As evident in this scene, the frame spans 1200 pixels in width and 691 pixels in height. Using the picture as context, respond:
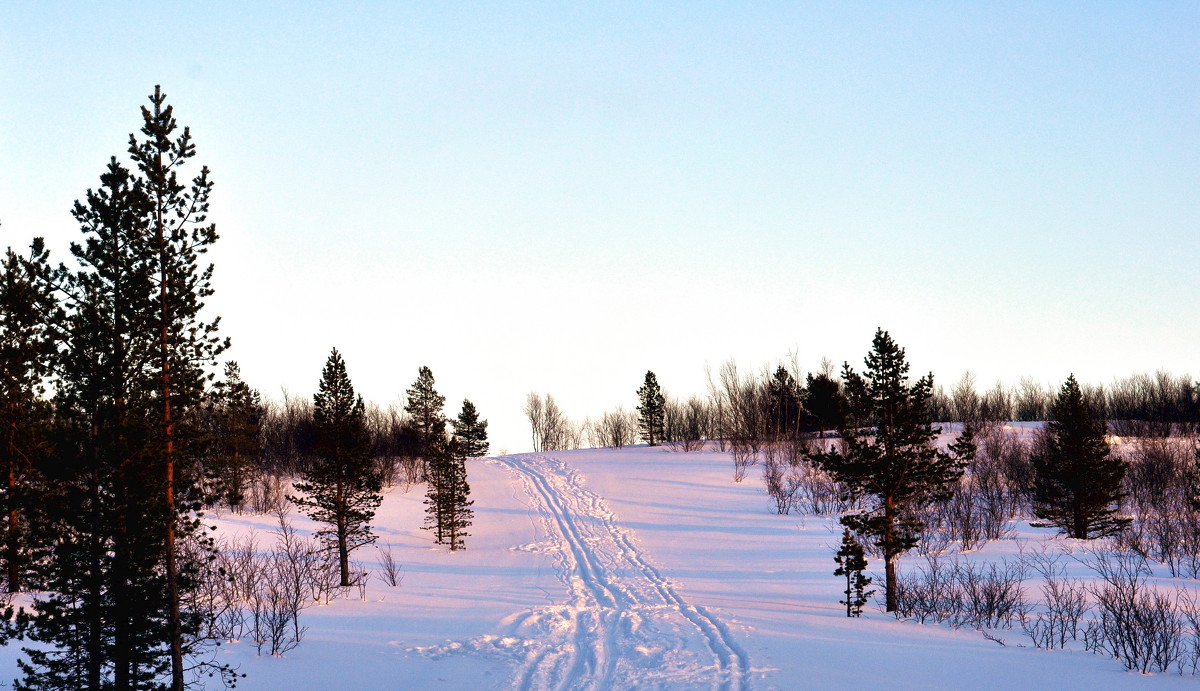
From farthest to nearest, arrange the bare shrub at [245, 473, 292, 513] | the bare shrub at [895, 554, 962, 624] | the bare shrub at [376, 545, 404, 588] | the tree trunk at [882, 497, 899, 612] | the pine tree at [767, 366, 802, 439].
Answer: the pine tree at [767, 366, 802, 439] → the bare shrub at [245, 473, 292, 513] → the bare shrub at [376, 545, 404, 588] → the tree trunk at [882, 497, 899, 612] → the bare shrub at [895, 554, 962, 624]

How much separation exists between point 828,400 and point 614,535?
3901cm

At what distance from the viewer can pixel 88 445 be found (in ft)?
37.1

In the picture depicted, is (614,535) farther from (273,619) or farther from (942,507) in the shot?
(273,619)

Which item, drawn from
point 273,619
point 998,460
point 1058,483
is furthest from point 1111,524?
point 273,619

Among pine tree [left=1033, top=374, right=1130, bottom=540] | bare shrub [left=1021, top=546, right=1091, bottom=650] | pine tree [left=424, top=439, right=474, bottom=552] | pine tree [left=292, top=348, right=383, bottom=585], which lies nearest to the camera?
bare shrub [left=1021, top=546, right=1091, bottom=650]

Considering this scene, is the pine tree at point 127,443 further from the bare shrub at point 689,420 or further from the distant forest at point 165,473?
the bare shrub at point 689,420

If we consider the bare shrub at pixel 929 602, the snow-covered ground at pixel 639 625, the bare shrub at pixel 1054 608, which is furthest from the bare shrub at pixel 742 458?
the bare shrub at pixel 929 602

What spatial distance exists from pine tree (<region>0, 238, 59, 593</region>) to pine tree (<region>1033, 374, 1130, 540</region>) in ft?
127

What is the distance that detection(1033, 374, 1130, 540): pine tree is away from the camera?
109 ft

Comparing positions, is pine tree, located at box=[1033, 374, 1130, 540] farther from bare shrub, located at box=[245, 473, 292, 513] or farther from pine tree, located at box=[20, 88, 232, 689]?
bare shrub, located at box=[245, 473, 292, 513]

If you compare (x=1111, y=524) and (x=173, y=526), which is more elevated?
(x=173, y=526)

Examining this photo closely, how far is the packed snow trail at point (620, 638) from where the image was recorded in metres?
11.4

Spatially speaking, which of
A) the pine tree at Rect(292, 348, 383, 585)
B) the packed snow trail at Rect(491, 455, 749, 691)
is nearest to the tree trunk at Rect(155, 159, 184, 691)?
the packed snow trail at Rect(491, 455, 749, 691)

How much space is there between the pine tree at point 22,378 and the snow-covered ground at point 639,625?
148 inches
